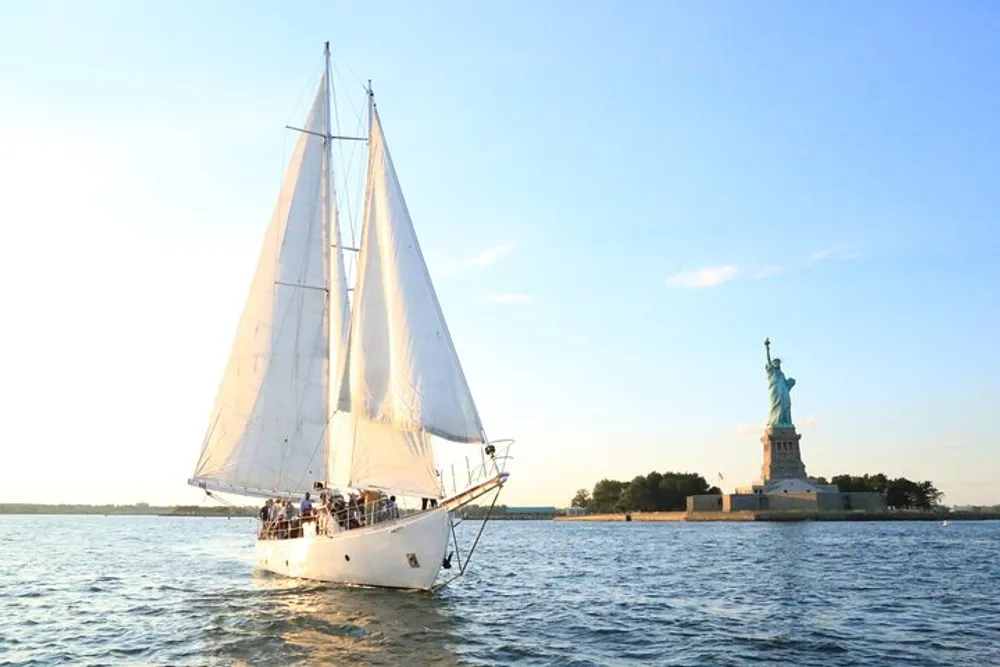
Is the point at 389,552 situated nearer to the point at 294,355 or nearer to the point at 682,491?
the point at 294,355

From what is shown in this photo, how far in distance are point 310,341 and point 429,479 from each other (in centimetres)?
1098

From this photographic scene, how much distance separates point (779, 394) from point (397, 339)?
102 m

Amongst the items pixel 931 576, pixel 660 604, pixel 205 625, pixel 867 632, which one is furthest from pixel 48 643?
pixel 931 576

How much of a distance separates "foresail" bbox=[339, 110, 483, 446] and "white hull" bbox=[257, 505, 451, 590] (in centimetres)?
281

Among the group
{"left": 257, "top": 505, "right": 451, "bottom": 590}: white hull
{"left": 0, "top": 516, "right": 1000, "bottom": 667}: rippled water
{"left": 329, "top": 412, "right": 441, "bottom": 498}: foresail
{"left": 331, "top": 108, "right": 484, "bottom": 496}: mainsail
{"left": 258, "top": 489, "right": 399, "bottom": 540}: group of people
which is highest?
{"left": 331, "top": 108, "right": 484, "bottom": 496}: mainsail

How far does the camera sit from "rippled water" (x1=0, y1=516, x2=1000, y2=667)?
20.4 meters

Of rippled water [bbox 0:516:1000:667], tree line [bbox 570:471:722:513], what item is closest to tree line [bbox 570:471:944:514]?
tree line [bbox 570:471:722:513]

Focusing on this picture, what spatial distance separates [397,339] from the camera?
28.9m

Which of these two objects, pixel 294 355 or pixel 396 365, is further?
pixel 294 355

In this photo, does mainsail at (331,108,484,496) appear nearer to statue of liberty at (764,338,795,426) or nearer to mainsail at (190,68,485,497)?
mainsail at (190,68,485,497)

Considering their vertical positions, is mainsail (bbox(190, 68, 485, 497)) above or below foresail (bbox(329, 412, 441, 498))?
above

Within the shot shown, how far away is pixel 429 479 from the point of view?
96.2ft

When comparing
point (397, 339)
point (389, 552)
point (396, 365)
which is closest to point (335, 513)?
point (389, 552)

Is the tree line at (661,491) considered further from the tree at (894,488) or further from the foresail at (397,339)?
the foresail at (397,339)
